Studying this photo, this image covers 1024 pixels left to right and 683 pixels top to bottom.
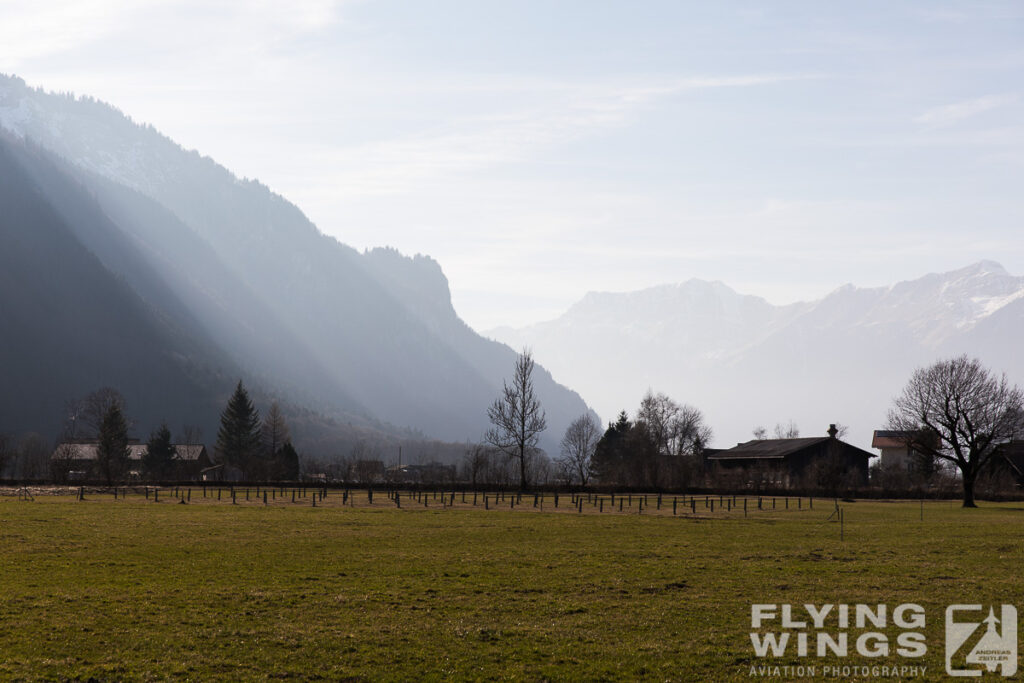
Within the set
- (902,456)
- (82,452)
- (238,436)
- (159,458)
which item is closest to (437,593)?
(159,458)

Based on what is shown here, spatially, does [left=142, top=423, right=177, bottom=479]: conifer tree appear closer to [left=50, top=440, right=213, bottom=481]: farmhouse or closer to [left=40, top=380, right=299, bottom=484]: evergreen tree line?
[left=40, top=380, right=299, bottom=484]: evergreen tree line

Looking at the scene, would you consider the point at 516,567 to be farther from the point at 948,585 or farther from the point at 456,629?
the point at 948,585

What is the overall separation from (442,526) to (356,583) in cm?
Result: 2459

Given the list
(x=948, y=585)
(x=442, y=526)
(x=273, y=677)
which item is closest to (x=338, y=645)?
(x=273, y=677)

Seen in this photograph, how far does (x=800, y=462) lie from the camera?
152m

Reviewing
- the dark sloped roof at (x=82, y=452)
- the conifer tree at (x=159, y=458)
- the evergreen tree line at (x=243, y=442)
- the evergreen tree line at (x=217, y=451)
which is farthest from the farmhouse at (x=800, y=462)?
the dark sloped roof at (x=82, y=452)

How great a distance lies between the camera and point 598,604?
1081 inches

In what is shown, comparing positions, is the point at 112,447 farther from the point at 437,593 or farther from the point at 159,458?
the point at 437,593

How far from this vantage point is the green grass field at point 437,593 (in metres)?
20.9

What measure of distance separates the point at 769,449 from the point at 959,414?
66.6 m

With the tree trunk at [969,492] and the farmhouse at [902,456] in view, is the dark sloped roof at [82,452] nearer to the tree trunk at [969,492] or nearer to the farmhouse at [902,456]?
the farmhouse at [902,456]

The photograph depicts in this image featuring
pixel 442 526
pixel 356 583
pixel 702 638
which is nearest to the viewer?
pixel 702 638

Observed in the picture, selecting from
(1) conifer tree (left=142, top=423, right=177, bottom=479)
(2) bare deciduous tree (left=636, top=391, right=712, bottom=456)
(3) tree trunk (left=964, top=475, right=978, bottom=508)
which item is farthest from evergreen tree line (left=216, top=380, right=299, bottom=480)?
(3) tree trunk (left=964, top=475, right=978, bottom=508)

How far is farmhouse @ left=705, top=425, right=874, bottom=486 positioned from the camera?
143 m
